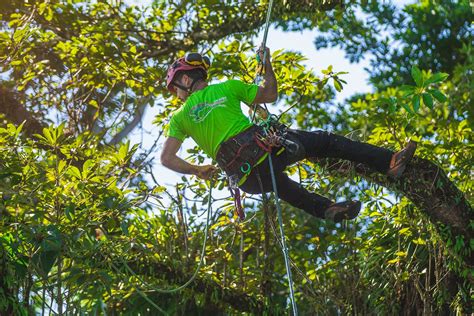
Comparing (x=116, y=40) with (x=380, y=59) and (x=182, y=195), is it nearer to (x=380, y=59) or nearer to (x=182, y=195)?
(x=182, y=195)

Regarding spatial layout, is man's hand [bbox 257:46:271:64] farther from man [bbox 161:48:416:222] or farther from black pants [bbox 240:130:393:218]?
black pants [bbox 240:130:393:218]

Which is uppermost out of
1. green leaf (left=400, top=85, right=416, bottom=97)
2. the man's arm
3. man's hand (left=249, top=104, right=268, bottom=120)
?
man's hand (left=249, top=104, right=268, bottom=120)

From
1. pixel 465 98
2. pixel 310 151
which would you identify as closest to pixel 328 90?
pixel 465 98

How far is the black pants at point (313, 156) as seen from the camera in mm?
6062

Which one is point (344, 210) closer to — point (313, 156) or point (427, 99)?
point (313, 156)

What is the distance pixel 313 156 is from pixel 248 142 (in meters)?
0.53

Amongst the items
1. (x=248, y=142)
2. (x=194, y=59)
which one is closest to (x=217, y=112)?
(x=248, y=142)

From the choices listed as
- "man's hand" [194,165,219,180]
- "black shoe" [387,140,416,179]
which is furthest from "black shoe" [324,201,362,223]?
"man's hand" [194,165,219,180]

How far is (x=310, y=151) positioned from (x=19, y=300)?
2.32 m

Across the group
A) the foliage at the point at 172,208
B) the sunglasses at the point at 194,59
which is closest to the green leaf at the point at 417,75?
the foliage at the point at 172,208

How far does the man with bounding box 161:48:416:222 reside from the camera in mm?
5945

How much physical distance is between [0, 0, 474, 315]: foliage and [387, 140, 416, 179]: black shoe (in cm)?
34

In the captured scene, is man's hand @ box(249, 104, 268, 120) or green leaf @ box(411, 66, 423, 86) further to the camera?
man's hand @ box(249, 104, 268, 120)

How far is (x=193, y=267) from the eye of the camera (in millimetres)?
8023
